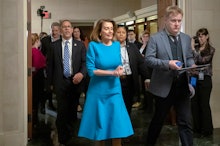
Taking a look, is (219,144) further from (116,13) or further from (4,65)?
(116,13)

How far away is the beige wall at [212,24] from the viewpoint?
449 centimetres

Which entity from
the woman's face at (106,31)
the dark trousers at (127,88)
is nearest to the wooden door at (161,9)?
the dark trousers at (127,88)

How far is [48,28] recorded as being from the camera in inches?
368

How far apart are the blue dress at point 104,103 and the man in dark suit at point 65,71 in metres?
0.72

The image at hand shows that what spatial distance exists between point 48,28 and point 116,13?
216 cm

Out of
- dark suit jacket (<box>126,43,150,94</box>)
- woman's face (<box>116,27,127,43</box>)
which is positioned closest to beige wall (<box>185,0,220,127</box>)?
dark suit jacket (<box>126,43,150,94</box>)

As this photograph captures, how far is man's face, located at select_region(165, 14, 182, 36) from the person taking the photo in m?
2.96

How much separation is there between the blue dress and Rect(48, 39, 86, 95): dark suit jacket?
2.56 feet

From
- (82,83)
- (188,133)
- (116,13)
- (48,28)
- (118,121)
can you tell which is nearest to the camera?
(118,121)

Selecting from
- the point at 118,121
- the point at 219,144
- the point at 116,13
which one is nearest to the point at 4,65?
the point at 118,121

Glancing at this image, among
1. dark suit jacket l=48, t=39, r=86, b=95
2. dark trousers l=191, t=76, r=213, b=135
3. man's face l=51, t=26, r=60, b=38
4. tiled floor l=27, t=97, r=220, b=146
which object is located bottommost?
tiled floor l=27, t=97, r=220, b=146

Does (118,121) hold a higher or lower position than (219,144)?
higher

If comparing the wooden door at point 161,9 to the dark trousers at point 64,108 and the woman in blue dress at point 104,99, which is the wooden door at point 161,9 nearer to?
the dark trousers at point 64,108

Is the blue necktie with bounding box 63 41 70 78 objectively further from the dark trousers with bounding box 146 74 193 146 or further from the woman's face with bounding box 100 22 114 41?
the dark trousers with bounding box 146 74 193 146
